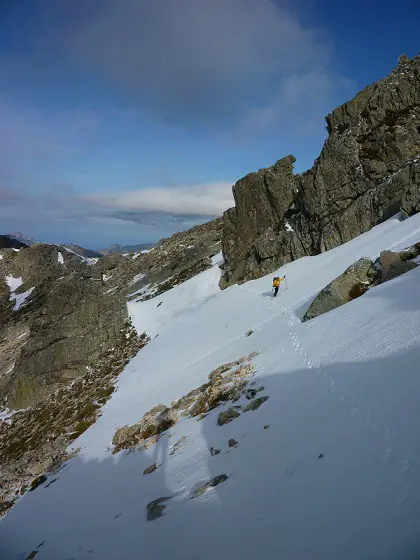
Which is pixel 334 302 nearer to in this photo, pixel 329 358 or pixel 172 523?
pixel 329 358

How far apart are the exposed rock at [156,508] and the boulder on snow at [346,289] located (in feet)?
44.6

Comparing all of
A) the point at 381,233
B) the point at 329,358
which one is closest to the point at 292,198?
the point at 381,233

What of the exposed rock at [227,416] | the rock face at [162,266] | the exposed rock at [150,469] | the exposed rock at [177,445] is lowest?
the exposed rock at [150,469]

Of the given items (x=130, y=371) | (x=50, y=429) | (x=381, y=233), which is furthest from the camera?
(x=130, y=371)

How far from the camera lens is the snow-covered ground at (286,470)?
517cm

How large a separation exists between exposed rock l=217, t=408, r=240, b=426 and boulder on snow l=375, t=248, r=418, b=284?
11.9 m

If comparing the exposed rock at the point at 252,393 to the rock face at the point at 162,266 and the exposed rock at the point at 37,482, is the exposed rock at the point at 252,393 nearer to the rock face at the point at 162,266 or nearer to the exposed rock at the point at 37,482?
the exposed rock at the point at 37,482

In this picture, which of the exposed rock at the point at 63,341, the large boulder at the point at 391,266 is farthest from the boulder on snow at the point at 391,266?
the exposed rock at the point at 63,341

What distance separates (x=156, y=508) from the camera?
8.52 m

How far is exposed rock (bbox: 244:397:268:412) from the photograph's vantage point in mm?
→ 11367

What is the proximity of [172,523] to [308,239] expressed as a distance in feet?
118

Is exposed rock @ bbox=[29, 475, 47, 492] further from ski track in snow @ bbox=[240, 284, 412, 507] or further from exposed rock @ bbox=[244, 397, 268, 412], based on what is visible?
ski track in snow @ bbox=[240, 284, 412, 507]

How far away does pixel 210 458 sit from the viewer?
9.67m

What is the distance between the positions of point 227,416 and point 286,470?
4.82 metres
